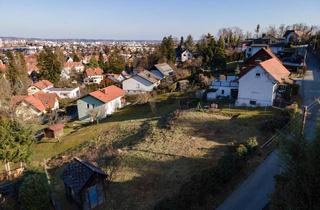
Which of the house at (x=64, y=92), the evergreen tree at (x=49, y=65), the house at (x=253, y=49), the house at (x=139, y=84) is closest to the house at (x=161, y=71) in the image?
the house at (x=139, y=84)

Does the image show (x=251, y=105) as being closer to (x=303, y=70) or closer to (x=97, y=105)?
(x=303, y=70)

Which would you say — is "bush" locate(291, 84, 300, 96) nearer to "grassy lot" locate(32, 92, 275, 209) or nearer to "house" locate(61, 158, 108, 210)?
"grassy lot" locate(32, 92, 275, 209)

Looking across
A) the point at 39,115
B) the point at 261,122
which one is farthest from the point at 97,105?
the point at 261,122

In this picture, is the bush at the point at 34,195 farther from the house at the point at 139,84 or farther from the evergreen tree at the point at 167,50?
the evergreen tree at the point at 167,50

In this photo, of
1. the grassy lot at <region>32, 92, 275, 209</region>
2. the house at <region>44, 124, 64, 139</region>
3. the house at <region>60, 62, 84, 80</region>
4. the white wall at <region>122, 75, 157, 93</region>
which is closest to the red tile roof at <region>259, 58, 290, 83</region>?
the grassy lot at <region>32, 92, 275, 209</region>

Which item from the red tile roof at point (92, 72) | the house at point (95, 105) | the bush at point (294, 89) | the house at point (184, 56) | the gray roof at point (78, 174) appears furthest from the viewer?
the house at point (184, 56)
